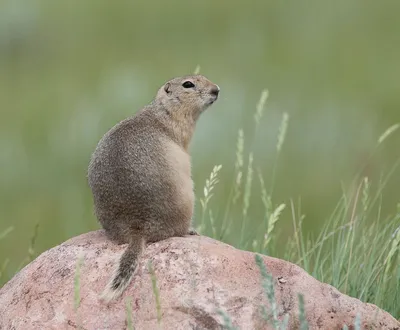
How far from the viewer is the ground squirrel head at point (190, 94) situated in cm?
711

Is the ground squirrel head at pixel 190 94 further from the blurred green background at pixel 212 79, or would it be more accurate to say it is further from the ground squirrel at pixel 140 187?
the blurred green background at pixel 212 79

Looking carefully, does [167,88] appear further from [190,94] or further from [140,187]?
[140,187]

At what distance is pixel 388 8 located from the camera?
15.1m

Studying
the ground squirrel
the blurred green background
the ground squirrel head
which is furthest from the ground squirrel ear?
the blurred green background

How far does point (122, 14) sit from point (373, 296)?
33.0 ft

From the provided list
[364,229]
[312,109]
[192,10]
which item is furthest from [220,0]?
[364,229]

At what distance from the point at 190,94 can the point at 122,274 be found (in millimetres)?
2126

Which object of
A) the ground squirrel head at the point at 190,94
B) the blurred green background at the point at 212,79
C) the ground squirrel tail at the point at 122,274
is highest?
the ground squirrel head at the point at 190,94

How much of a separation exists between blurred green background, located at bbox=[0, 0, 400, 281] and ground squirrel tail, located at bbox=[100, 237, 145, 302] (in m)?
3.57

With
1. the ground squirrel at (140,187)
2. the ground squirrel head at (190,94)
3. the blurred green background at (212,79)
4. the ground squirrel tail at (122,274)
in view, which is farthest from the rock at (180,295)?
the blurred green background at (212,79)

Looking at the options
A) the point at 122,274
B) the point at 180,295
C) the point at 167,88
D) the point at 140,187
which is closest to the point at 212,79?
the point at 167,88

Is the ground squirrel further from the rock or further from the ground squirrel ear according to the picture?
the ground squirrel ear

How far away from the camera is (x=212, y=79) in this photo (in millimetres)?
12180

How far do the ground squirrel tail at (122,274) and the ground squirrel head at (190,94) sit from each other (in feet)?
5.79
